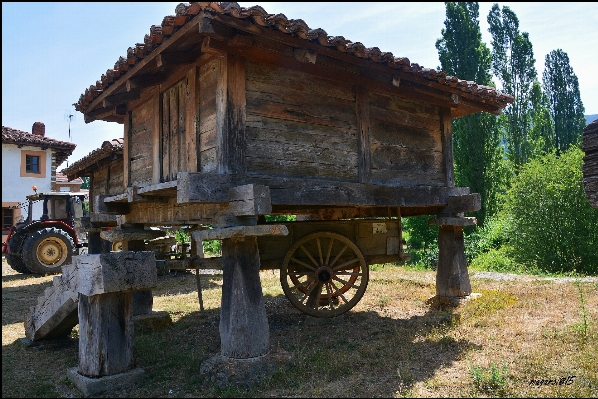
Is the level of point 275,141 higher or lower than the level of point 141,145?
lower

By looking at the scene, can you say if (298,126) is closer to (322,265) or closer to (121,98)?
(322,265)

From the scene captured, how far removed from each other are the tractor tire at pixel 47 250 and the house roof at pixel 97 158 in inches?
81.3

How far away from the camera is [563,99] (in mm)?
28031

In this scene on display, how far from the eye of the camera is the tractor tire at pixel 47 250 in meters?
13.2

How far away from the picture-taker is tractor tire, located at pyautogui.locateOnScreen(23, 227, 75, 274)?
1325 cm

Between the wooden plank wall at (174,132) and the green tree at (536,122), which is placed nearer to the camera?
the wooden plank wall at (174,132)

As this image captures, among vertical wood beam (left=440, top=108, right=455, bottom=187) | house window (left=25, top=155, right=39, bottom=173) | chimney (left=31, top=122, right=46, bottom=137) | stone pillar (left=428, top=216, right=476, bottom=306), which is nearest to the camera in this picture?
vertical wood beam (left=440, top=108, right=455, bottom=187)

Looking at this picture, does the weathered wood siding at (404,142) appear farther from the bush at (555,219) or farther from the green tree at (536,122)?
the green tree at (536,122)

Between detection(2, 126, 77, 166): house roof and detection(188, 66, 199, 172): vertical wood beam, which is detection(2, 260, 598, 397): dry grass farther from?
detection(2, 126, 77, 166): house roof

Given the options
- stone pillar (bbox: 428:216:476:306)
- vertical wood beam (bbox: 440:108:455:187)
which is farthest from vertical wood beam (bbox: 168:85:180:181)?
stone pillar (bbox: 428:216:476:306)

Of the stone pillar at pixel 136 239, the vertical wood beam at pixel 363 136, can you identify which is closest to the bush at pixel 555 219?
the vertical wood beam at pixel 363 136

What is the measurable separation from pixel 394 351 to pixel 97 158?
7931 millimetres

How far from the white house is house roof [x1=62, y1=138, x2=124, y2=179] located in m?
9.32

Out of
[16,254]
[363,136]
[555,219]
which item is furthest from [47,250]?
[555,219]
